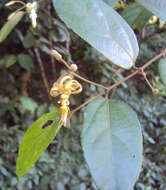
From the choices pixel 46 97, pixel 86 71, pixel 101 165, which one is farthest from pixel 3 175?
pixel 101 165

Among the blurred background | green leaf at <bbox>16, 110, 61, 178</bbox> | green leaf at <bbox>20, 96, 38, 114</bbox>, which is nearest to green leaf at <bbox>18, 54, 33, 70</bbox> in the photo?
the blurred background

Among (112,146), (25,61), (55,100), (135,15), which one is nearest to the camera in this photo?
(112,146)

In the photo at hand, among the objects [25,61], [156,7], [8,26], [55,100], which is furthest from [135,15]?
[25,61]

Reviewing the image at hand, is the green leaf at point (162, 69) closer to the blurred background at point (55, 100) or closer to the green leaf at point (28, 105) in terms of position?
the blurred background at point (55, 100)

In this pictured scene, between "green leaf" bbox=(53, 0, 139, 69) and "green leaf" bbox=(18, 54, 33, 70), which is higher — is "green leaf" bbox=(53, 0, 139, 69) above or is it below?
above

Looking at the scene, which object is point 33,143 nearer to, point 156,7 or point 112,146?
point 112,146

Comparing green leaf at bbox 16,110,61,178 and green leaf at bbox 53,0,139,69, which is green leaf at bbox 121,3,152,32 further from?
green leaf at bbox 16,110,61,178
